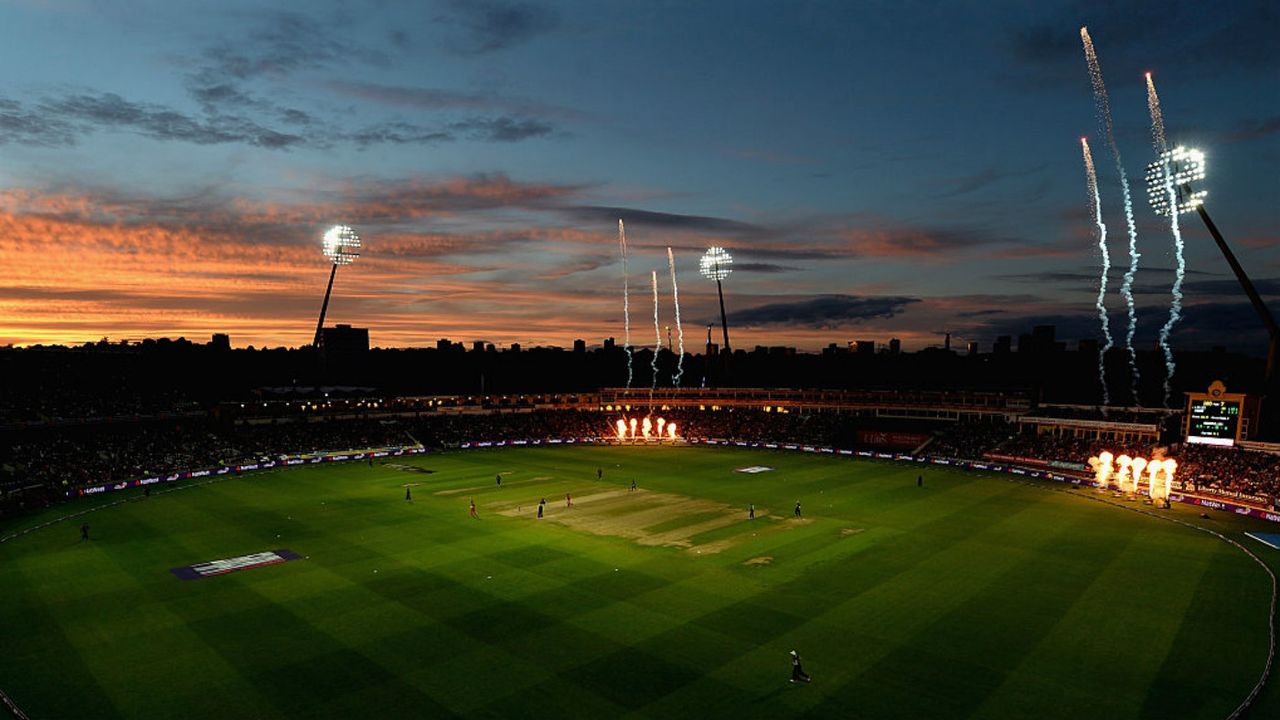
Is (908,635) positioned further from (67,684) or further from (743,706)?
(67,684)

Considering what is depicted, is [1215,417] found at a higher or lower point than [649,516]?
higher

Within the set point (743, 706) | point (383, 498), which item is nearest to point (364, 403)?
point (383, 498)

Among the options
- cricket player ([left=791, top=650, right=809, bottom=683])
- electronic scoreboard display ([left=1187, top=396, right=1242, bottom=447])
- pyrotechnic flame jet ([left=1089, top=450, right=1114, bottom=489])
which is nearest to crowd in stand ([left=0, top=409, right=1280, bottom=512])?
electronic scoreboard display ([left=1187, top=396, right=1242, bottom=447])

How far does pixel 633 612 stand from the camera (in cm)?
2927

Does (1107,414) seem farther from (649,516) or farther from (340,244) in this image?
(340,244)

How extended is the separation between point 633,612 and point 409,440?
216ft

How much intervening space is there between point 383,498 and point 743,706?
41.0 m

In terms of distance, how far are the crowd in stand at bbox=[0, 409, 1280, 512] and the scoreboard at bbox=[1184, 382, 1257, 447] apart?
1.13 meters

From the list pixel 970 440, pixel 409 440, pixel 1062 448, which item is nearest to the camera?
pixel 1062 448

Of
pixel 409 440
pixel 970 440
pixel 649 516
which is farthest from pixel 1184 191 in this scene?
pixel 409 440

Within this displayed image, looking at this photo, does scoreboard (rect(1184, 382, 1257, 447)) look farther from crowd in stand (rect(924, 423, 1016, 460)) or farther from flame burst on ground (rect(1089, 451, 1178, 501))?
crowd in stand (rect(924, 423, 1016, 460))

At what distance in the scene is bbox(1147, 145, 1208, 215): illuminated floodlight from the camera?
52.2m

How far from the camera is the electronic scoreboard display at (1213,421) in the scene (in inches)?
2332

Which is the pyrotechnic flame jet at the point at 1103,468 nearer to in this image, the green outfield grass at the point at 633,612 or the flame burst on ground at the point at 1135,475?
the flame burst on ground at the point at 1135,475
